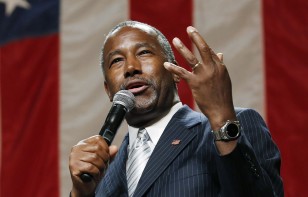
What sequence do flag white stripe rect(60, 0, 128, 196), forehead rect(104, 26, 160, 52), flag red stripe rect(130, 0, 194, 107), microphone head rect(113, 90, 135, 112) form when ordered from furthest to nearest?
flag white stripe rect(60, 0, 128, 196) < flag red stripe rect(130, 0, 194, 107) < forehead rect(104, 26, 160, 52) < microphone head rect(113, 90, 135, 112)

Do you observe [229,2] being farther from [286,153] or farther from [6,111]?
[6,111]

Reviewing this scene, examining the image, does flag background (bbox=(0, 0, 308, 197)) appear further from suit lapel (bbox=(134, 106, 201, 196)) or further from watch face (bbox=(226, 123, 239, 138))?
watch face (bbox=(226, 123, 239, 138))

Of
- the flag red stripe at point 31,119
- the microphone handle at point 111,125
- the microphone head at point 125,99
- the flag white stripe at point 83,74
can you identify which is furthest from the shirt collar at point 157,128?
the flag red stripe at point 31,119

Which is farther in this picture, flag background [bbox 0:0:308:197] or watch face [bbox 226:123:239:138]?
flag background [bbox 0:0:308:197]

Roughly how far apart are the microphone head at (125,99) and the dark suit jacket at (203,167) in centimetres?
10

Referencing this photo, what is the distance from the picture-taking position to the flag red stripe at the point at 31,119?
2719 mm

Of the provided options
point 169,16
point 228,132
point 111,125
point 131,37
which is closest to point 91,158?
point 111,125

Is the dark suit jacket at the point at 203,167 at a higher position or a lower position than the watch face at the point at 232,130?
lower

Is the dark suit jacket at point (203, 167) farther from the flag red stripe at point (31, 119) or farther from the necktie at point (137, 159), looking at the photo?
the flag red stripe at point (31, 119)

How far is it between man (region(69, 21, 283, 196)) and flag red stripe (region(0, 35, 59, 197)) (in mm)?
1245

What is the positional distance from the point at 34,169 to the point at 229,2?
1119 millimetres

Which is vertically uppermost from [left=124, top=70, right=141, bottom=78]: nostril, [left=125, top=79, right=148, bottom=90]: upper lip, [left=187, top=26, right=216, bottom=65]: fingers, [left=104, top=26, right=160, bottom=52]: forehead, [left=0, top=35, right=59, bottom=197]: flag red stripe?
[left=104, top=26, right=160, bottom=52]: forehead

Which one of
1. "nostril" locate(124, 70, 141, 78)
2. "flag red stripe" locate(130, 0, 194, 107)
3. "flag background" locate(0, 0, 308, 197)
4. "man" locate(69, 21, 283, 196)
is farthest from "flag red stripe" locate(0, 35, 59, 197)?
"nostril" locate(124, 70, 141, 78)

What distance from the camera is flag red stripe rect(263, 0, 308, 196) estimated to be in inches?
88.7
